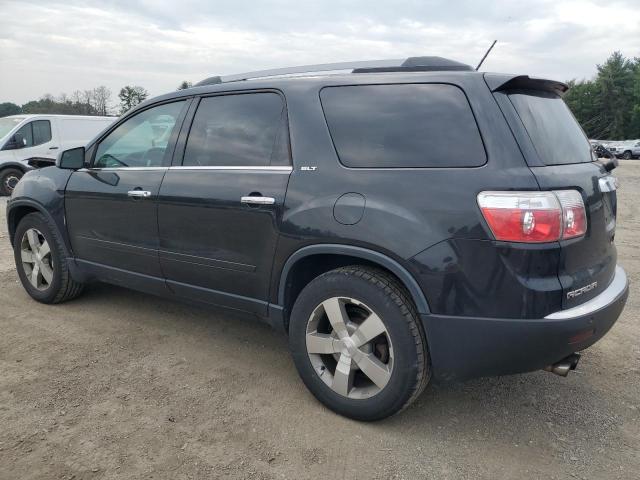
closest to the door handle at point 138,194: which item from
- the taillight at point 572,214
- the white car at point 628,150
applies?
the taillight at point 572,214

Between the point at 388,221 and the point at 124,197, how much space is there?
2.09m

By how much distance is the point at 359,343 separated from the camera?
8.95 feet

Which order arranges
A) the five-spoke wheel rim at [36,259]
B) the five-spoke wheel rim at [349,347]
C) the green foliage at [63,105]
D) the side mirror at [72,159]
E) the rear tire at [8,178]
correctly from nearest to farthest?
the five-spoke wheel rim at [349,347] < the side mirror at [72,159] < the five-spoke wheel rim at [36,259] < the rear tire at [8,178] < the green foliage at [63,105]

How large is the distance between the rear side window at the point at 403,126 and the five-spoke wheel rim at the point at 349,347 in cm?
77

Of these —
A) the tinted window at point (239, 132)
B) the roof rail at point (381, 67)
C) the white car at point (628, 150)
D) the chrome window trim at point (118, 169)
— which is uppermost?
the roof rail at point (381, 67)

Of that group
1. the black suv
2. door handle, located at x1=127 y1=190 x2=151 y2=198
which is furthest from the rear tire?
the black suv

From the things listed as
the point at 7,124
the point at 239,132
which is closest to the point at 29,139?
the point at 7,124

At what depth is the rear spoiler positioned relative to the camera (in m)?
2.56

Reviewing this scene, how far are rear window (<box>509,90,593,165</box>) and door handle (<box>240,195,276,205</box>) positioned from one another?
1337mm

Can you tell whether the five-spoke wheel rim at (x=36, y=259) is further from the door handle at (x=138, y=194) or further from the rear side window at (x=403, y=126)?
the rear side window at (x=403, y=126)

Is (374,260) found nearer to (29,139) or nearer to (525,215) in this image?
(525,215)

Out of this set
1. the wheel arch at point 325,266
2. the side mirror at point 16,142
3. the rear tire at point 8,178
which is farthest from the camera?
the rear tire at point 8,178

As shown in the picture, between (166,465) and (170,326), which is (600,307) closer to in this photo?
(166,465)

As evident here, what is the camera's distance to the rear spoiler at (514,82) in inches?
101
